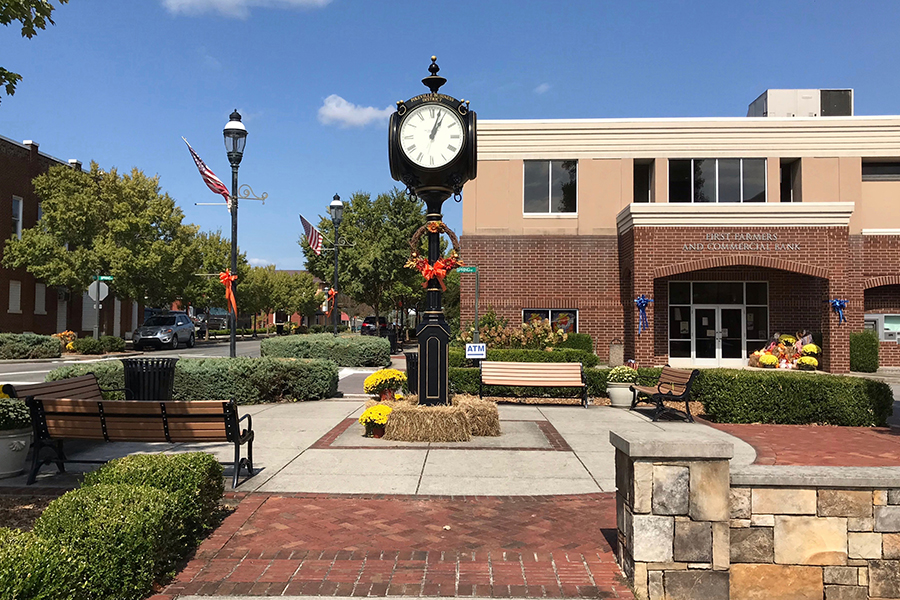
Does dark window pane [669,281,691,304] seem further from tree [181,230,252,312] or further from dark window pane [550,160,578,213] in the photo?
tree [181,230,252,312]

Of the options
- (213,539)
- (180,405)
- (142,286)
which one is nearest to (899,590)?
(213,539)

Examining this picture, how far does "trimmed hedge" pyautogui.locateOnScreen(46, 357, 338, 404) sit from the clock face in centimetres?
595

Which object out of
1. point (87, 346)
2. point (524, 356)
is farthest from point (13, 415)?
point (87, 346)

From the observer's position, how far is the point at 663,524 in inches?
147

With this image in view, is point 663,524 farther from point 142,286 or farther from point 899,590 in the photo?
point 142,286

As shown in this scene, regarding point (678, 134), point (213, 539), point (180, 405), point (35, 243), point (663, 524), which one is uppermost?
point (678, 134)

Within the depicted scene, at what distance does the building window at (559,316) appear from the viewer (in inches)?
824

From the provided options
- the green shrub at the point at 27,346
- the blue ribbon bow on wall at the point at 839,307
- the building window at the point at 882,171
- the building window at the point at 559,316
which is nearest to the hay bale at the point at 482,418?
the building window at the point at 559,316

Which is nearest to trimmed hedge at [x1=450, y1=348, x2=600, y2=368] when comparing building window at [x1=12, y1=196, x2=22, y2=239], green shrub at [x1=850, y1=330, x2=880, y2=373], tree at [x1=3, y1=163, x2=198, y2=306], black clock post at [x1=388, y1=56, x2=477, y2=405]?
black clock post at [x1=388, y1=56, x2=477, y2=405]

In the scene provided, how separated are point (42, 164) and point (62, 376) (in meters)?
31.4

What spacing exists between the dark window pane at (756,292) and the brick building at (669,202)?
0.07 meters

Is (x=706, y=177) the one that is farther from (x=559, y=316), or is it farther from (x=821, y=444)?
(x=821, y=444)

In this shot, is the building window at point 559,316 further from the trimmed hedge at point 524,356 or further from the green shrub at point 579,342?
the trimmed hedge at point 524,356

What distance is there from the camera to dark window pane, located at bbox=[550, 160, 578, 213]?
70.7ft
